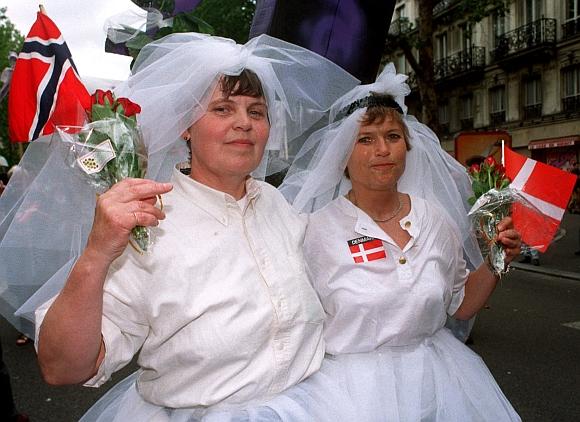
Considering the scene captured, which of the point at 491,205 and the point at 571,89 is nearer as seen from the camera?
the point at 491,205

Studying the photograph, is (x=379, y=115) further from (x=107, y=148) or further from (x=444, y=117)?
(x=444, y=117)

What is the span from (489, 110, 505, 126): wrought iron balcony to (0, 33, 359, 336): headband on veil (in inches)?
1075

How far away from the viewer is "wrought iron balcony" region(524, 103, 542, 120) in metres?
24.7

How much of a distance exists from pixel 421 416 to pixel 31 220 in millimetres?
1570

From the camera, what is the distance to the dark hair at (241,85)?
187 centimetres

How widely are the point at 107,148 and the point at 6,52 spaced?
39348 mm

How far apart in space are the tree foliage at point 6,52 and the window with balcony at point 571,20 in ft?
95.1

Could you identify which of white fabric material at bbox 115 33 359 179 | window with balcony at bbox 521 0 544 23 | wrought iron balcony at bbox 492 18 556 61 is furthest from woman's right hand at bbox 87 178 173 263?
window with balcony at bbox 521 0 544 23

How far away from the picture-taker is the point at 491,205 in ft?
7.66

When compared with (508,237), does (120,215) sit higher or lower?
higher

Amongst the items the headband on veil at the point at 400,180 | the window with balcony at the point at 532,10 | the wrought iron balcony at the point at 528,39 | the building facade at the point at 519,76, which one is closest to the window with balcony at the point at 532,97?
the building facade at the point at 519,76

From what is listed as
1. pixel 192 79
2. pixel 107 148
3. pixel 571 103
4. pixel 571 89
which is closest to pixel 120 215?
pixel 107 148

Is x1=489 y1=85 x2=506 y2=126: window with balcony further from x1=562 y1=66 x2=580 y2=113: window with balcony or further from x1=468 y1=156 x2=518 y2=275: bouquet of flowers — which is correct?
x1=468 y1=156 x2=518 y2=275: bouquet of flowers

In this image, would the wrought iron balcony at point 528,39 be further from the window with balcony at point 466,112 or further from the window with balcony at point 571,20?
the window with balcony at point 466,112
